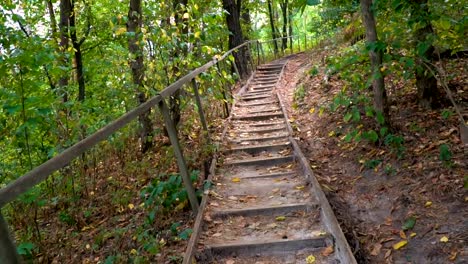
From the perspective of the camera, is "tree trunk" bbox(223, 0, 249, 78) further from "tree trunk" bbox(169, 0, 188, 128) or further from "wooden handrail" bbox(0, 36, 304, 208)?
"wooden handrail" bbox(0, 36, 304, 208)

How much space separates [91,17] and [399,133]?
10.8m

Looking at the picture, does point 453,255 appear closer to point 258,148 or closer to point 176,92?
point 258,148

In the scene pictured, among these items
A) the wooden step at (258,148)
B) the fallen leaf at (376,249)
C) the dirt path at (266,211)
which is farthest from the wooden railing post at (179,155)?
the wooden step at (258,148)

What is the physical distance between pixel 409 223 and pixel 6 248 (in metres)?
3.31

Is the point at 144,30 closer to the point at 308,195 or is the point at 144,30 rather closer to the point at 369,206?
the point at 308,195

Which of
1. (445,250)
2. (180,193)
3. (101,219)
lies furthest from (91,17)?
(445,250)

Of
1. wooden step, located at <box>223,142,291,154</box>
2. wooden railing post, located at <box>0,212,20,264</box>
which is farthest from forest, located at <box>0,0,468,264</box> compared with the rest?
wooden step, located at <box>223,142,291,154</box>

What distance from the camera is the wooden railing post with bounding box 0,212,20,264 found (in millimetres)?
1673

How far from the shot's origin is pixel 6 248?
1.69 meters

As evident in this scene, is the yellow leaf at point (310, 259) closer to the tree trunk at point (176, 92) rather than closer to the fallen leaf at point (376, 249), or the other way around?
the fallen leaf at point (376, 249)

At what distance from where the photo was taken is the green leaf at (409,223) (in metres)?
3.65

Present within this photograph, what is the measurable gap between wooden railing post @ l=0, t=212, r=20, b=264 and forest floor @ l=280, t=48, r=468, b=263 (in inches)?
104

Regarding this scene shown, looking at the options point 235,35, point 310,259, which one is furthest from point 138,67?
point 235,35

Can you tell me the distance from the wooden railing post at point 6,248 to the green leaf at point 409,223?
10.6 feet
